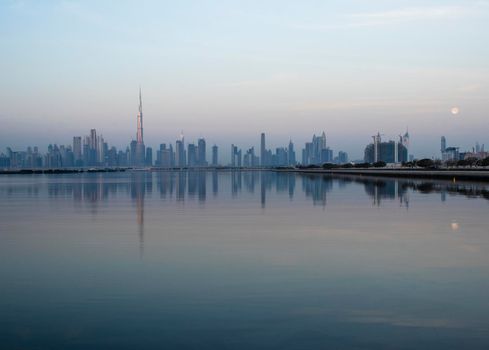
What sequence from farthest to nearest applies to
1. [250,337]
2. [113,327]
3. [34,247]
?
[34,247] < [113,327] < [250,337]

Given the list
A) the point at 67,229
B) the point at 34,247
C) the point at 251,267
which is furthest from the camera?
the point at 67,229

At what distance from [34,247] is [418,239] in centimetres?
1364

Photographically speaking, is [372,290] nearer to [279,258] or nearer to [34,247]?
[279,258]

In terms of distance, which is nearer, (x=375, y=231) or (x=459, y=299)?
(x=459, y=299)

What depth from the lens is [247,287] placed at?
1284 cm

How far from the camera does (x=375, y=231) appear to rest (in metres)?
23.0

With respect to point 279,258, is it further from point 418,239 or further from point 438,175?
point 438,175

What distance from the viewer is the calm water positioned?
30.3 ft

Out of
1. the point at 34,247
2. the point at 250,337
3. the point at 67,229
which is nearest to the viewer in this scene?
the point at 250,337

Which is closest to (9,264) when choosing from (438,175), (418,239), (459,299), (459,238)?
(459,299)

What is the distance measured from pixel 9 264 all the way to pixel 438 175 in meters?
88.7

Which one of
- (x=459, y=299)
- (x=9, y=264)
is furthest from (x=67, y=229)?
(x=459, y=299)

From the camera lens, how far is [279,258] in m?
16.7

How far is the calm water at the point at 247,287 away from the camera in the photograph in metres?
9.25
